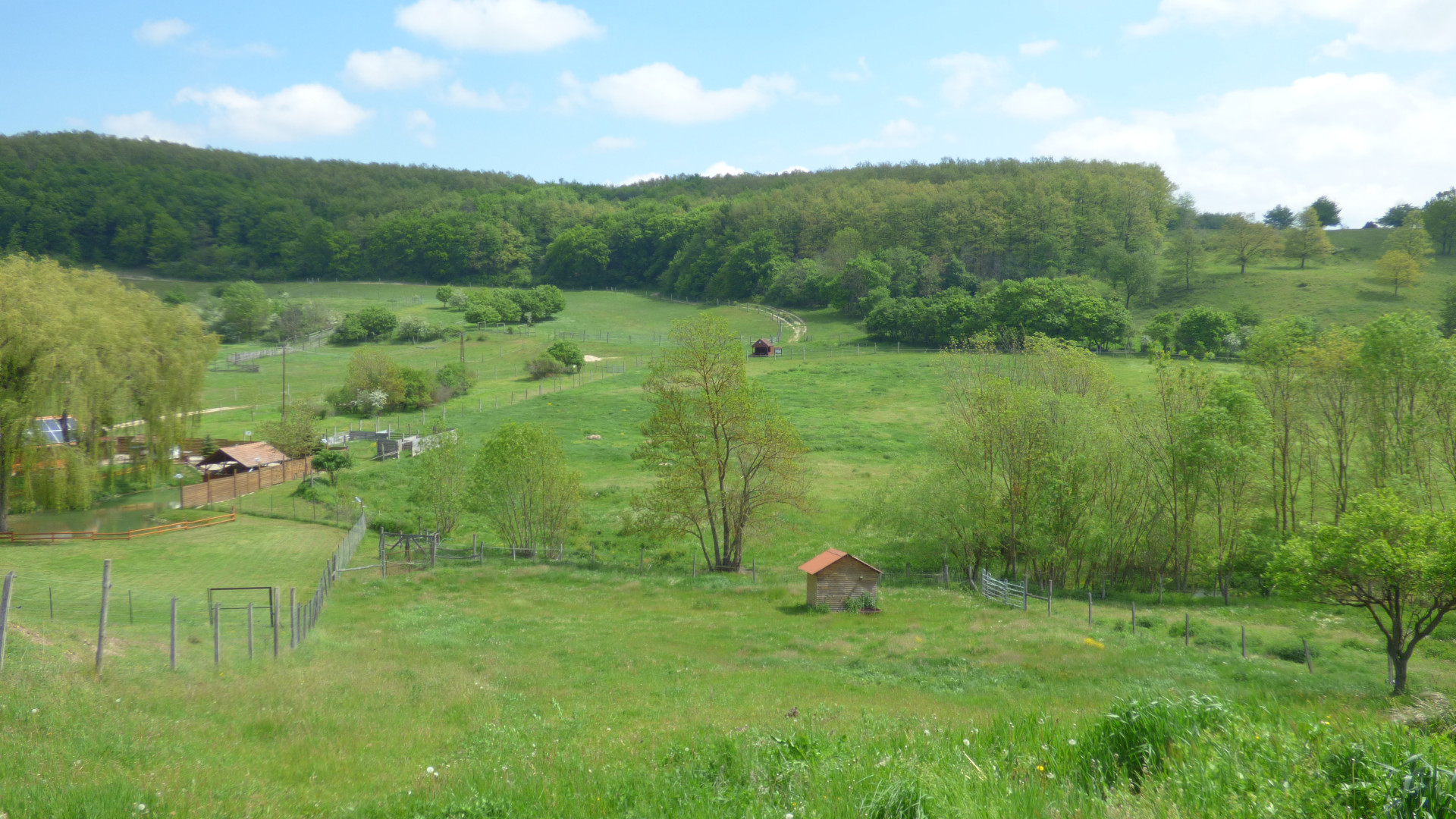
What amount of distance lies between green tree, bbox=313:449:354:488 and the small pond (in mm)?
7577

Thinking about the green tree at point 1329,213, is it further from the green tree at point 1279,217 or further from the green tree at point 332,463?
the green tree at point 332,463

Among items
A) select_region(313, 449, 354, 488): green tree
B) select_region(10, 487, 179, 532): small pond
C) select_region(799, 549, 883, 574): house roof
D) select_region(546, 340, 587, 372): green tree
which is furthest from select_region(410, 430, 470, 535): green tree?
select_region(546, 340, 587, 372): green tree

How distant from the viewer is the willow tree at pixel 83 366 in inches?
1426

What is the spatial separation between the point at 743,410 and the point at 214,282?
142m

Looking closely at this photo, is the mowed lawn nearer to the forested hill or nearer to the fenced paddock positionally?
the fenced paddock

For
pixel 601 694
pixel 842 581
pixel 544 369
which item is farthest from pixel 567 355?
pixel 601 694

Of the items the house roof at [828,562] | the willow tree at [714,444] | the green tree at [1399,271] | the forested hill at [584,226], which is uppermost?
the forested hill at [584,226]

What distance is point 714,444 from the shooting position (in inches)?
1515

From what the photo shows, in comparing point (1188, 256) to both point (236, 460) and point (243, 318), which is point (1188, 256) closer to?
point (236, 460)

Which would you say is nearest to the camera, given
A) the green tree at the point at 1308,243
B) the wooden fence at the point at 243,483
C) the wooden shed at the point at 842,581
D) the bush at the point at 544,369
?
the wooden shed at the point at 842,581

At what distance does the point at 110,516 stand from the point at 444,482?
1628 cm

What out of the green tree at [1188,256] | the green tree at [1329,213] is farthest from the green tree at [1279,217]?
the green tree at [1188,256]

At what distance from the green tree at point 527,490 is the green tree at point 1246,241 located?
11017 centimetres

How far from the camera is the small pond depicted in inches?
1511
